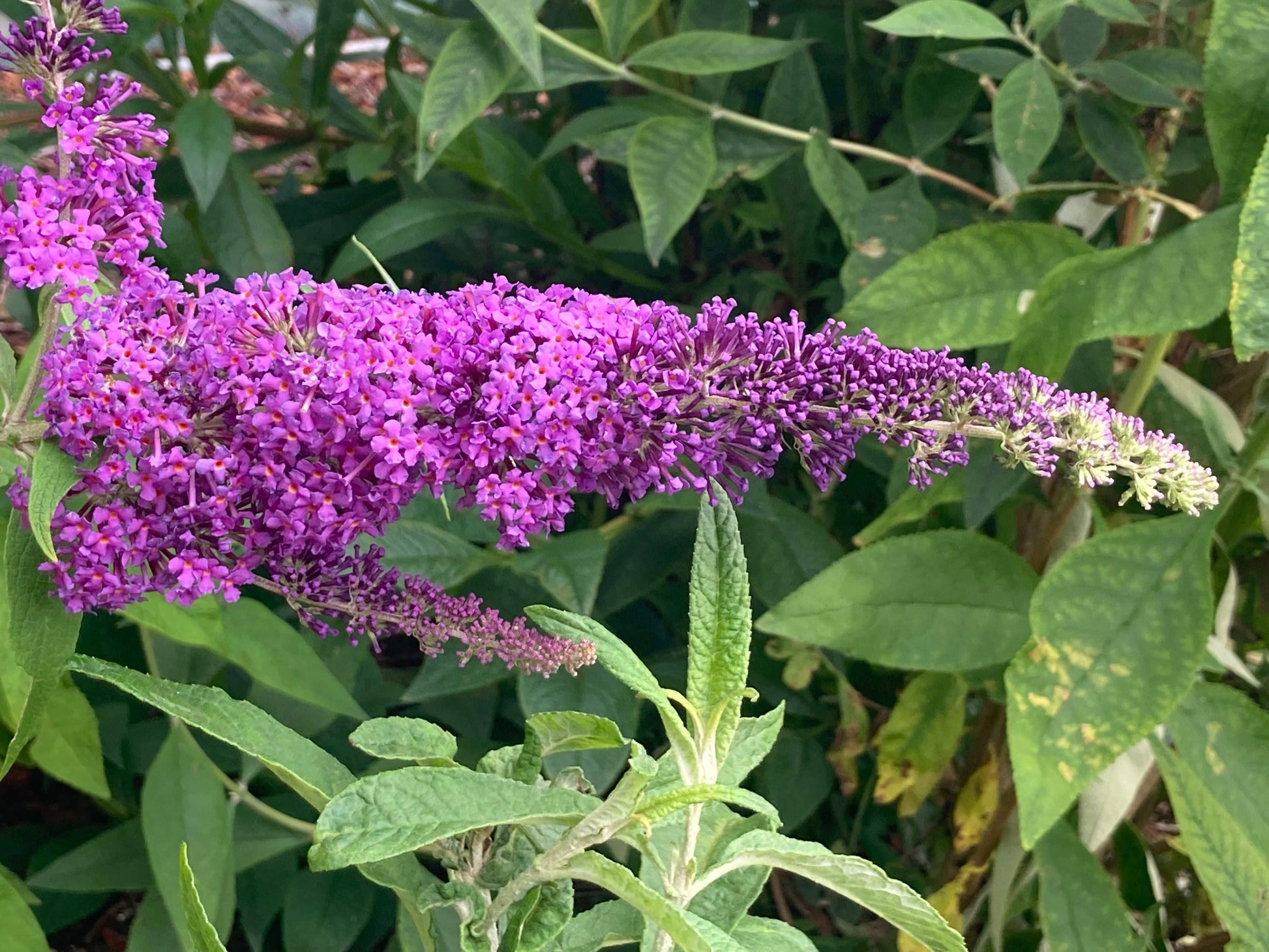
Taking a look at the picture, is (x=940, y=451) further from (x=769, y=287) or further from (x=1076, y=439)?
(x=769, y=287)

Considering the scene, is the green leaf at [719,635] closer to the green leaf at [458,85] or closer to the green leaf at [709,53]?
the green leaf at [458,85]

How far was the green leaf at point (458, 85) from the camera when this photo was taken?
767 millimetres

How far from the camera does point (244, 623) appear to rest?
72cm

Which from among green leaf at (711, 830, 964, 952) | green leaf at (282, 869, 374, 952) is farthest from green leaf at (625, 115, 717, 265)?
green leaf at (282, 869, 374, 952)

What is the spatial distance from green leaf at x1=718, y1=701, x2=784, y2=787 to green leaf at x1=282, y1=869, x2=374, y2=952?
20.8 inches

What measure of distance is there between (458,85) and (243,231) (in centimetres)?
27

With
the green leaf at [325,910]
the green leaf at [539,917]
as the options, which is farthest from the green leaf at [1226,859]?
the green leaf at [325,910]

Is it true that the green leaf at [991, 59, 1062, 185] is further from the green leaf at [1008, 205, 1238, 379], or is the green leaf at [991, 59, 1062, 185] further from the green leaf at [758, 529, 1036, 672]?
the green leaf at [758, 529, 1036, 672]

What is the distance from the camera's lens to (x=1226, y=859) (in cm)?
76

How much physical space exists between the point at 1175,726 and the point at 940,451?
432 mm

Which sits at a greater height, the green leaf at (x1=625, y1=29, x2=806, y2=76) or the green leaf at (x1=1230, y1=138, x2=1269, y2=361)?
the green leaf at (x1=625, y1=29, x2=806, y2=76)

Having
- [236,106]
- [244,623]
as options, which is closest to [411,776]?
[244,623]

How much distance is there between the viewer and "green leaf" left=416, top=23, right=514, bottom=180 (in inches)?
30.2

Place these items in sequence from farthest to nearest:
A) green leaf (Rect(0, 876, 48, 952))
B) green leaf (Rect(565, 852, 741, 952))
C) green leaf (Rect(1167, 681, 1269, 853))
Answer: green leaf (Rect(1167, 681, 1269, 853)) → green leaf (Rect(0, 876, 48, 952)) → green leaf (Rect(565, 852, 741, 952))
